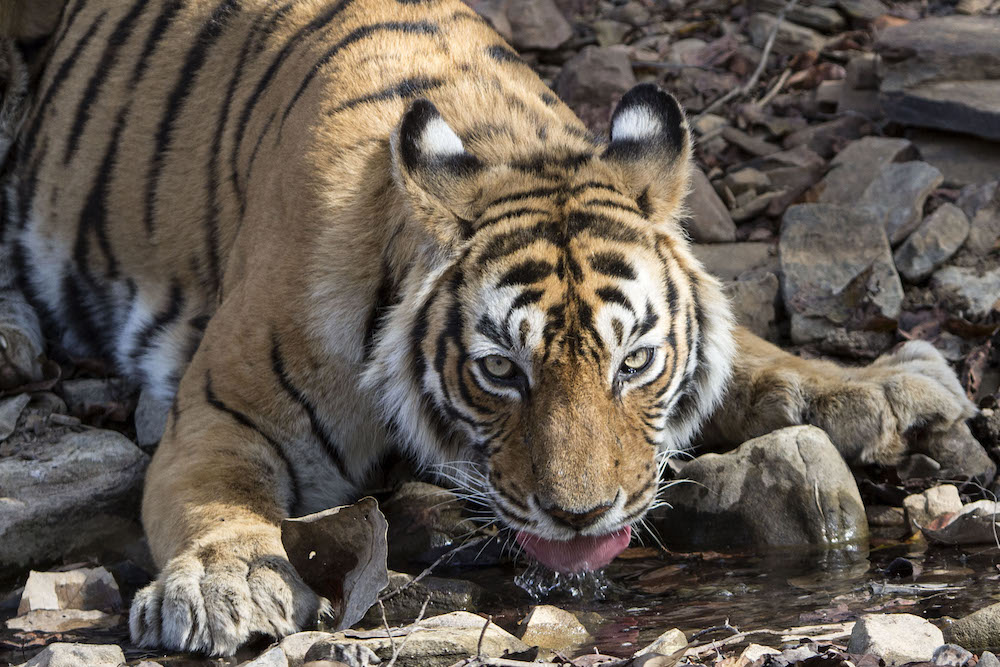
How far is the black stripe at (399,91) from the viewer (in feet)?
10.4

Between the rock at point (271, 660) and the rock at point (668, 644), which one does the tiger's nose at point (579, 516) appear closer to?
the rock at point (668, 644)

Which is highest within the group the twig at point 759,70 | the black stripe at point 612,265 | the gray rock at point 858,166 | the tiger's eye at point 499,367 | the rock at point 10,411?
the twig at point 759,70

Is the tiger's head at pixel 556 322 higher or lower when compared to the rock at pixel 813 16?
lower

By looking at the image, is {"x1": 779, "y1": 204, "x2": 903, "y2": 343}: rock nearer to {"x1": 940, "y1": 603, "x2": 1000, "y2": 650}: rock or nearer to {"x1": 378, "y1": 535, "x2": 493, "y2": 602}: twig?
{"x1": 378, "y1": 535, "x2": 493, "y2": 602}: twig

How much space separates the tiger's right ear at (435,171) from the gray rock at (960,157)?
8.21ft

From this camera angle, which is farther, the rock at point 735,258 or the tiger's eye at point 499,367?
the rock at point 735,258

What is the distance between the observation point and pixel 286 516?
9.84 feet

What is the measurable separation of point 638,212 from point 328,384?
873 millimetres

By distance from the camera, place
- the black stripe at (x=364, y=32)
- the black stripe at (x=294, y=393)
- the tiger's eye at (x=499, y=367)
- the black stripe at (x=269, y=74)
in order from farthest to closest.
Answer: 1. the black stripe at (x=269, y=74)
2. the black stripe at (x=364, y=32)
3. the black stripe at (x=294, y=393)
4. the tiger's eye at (x=499, y=367)

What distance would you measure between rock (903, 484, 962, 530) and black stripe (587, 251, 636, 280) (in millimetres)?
1022

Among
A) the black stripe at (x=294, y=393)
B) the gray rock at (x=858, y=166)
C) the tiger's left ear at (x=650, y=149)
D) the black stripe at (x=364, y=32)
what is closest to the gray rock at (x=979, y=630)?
the tiger's left ear at (x=650, y=149)

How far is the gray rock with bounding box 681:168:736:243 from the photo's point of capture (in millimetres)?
4543

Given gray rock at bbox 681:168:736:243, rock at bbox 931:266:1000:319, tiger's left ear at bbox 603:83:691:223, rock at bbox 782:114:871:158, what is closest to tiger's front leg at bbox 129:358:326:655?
tiger's left ear at bbox 603:83:691:223

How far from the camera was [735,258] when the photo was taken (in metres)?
4.48
